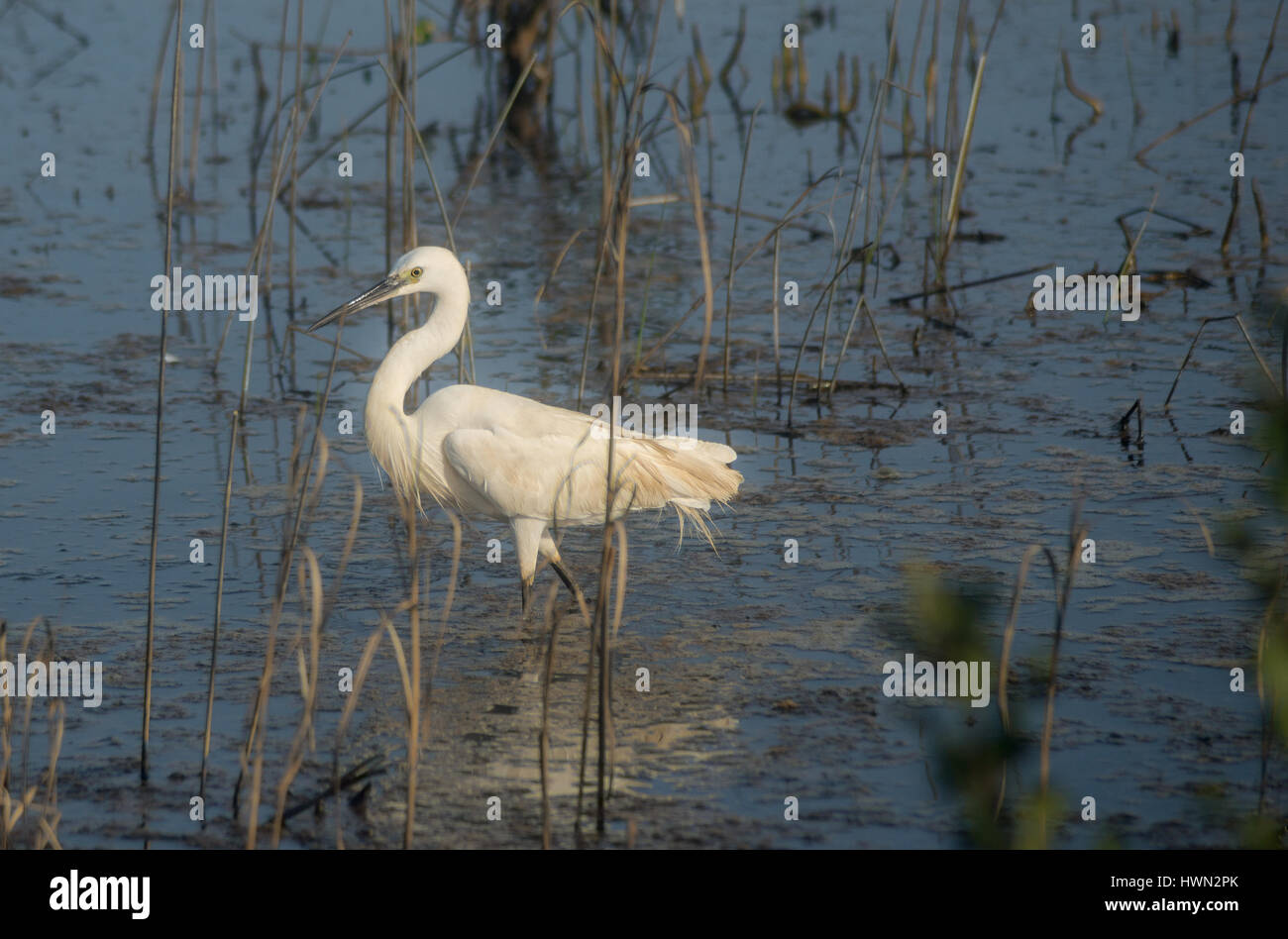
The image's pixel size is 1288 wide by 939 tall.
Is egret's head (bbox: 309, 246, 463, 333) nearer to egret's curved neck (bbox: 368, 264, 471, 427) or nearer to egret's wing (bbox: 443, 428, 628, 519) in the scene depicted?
egret's curved neck (bbox: 368, 264, 471, 427)

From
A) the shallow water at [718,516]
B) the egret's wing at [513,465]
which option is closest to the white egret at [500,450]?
the egret's wing at [513,465]

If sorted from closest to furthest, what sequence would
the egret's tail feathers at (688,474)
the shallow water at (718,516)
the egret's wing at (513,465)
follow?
the shallow water at (718,516) < the egret's wing at (513,465) < the egret's tail feathers at (688,474)

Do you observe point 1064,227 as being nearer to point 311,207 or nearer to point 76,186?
point 311,207

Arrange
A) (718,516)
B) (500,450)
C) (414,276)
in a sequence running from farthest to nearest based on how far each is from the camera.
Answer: (718,516) < (414,276) < (500,450)

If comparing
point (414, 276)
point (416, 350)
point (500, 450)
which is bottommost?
point (500, 450)

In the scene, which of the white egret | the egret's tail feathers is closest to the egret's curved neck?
the white egret

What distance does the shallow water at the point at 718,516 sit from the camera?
449 centimetres

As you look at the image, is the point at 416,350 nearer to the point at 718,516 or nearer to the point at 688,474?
the point at 688,474

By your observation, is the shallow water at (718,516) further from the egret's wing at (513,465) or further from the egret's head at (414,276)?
the egret's head at (414,276)

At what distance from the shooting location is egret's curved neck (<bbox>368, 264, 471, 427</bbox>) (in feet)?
19.7

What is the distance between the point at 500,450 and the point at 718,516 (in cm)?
141

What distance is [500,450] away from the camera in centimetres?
578

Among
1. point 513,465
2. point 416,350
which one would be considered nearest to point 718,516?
point 513,465

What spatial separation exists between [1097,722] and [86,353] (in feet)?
20.1
